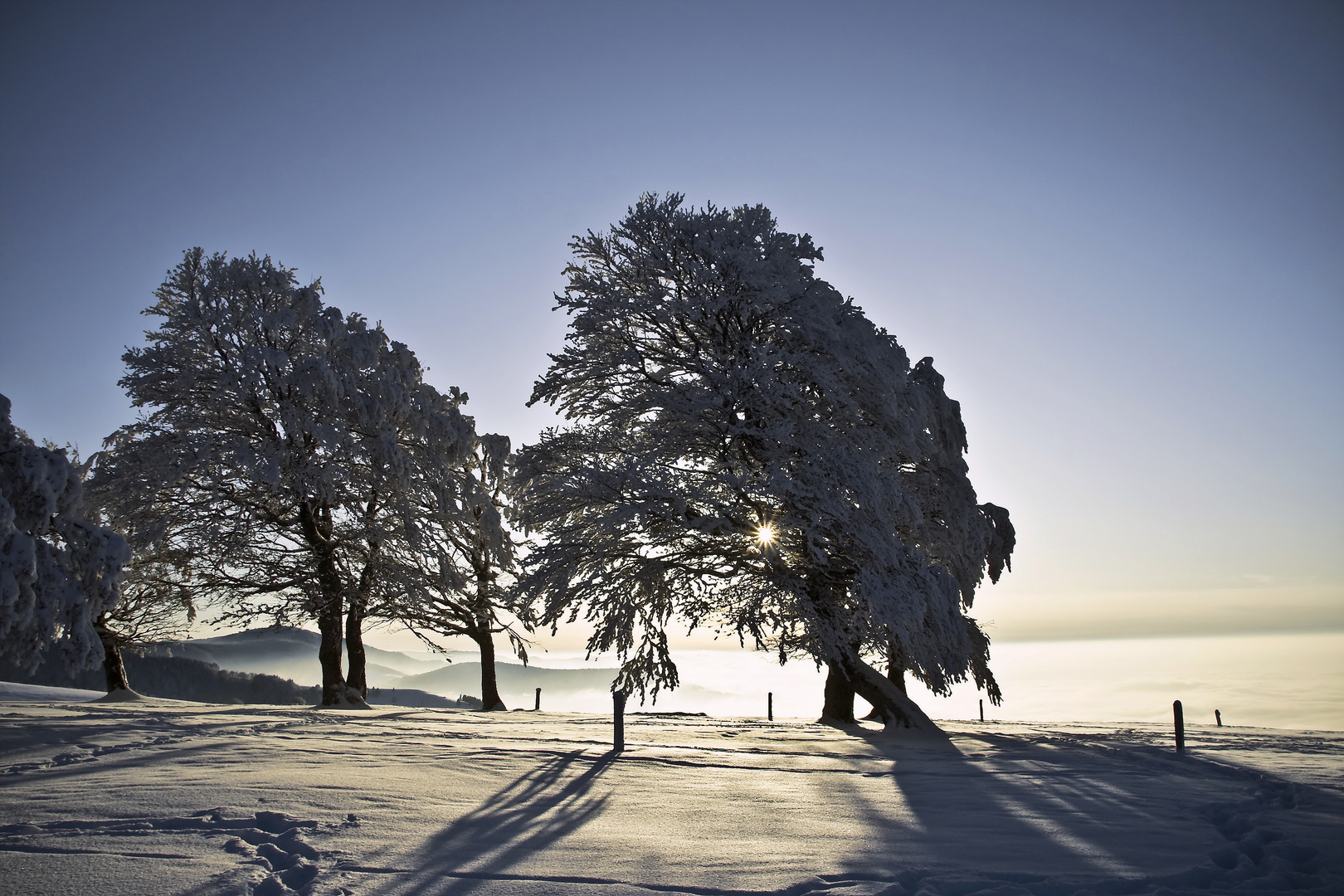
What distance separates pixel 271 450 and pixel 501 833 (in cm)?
1550

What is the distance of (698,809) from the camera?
6062 mm

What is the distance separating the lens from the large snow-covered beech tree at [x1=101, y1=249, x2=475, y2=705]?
719 inches

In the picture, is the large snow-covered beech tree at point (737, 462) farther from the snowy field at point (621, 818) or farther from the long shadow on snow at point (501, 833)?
→ the long shadow on snow at point (501, 833)

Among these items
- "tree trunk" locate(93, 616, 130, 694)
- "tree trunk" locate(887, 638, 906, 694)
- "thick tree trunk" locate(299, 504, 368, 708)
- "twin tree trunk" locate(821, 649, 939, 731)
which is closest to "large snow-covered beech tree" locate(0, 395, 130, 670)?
"thick tree trunk" locate(299, 504, 368, 708)

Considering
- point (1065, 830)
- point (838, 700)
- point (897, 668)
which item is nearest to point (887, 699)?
point (838, 700)

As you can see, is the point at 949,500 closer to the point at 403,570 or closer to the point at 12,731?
the point at 403,570

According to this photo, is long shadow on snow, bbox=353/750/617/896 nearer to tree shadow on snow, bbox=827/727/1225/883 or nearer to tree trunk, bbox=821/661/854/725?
tree shadow on snow, bbox=827/727/1225/883

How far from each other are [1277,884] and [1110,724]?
55.8ft

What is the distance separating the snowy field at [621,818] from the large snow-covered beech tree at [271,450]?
348 inches

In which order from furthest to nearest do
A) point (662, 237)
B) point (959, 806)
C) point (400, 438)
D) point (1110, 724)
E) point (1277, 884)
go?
point (400, 438), point (1110, 724), point (662, 237), point (959, 806), point (1277, 884)

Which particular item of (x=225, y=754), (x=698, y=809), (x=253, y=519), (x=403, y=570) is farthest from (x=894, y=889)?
(x=253, y=519)

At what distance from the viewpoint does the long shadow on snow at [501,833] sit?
410 cm

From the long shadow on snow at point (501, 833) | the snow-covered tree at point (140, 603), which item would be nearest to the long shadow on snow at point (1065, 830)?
the long shadow on snow at point (501, 833)

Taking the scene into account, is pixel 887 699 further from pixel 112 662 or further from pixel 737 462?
pixel 112 662
